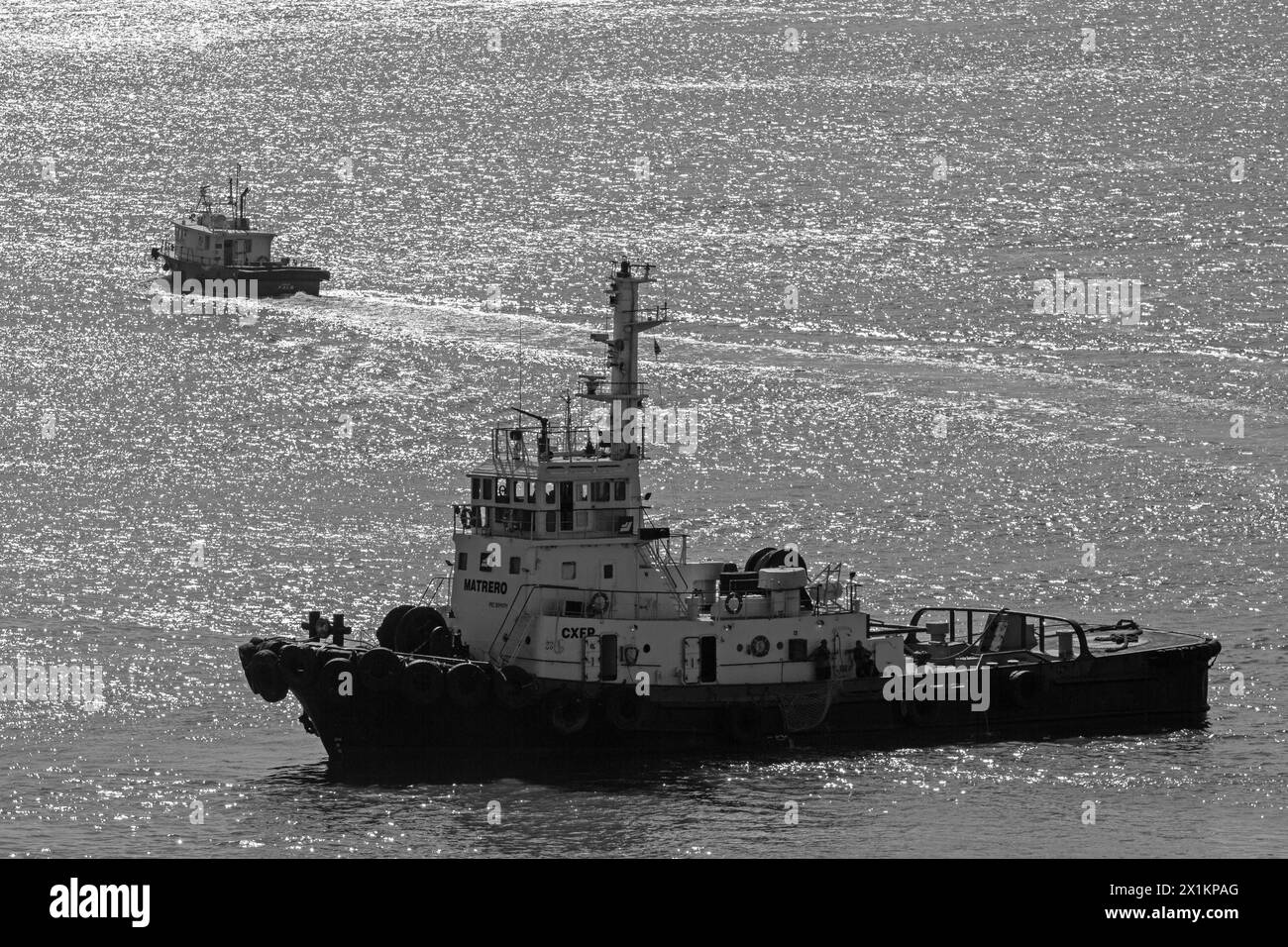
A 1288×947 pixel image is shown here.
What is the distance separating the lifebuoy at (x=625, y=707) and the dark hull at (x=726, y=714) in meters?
0.02

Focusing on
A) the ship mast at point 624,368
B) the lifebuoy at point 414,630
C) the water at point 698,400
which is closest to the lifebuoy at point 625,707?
the water at point 698,400

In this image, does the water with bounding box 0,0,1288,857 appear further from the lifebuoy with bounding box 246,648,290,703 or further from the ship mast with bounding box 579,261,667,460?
the ship mast with bounding box 579,261,667,460

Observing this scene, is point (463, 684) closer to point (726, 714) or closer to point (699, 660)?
point (699, 660)

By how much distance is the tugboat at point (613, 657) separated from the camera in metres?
59.1

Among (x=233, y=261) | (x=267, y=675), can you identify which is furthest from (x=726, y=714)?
(x=233, y=261)

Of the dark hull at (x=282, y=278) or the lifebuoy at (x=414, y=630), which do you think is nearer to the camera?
the lifebuoy at (x=414, y=630)

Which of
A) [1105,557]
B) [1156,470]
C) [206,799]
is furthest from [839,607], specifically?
[1156,470]

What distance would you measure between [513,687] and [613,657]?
261 centimetres

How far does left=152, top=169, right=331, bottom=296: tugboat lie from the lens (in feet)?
422

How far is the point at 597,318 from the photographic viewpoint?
11894cm

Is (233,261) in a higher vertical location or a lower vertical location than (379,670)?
higher

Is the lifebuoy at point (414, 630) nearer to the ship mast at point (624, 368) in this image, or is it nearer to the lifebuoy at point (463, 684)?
the lifebuoy at point (463, 684)

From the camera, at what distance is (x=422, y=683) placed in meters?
58.7

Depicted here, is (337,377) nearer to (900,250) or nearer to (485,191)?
(900,250)
